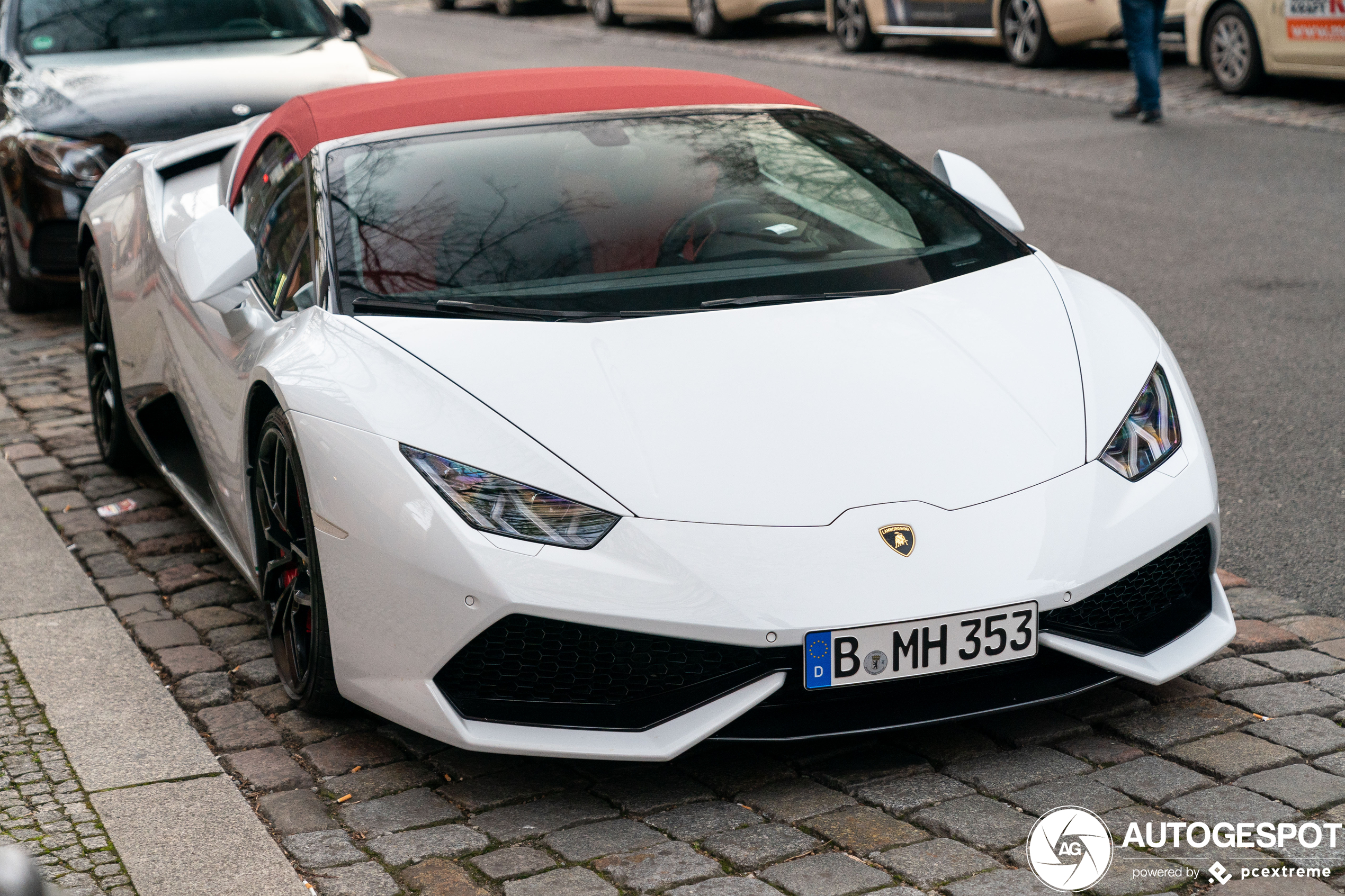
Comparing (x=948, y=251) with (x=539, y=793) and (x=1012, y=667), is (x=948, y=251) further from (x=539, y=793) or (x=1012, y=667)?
(x=539, y=793)

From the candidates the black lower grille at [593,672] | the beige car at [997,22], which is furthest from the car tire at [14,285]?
the beige car at [997,22]

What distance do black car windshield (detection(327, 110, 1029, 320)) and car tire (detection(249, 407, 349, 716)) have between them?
1.36ft

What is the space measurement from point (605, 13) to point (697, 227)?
17.8 meters

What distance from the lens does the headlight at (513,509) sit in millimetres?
3023

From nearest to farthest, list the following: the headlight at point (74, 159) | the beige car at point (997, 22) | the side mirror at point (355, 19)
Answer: the headlight at point (74, 159) < the side mirror at point (355, 19) < the beige car at point (997, 22)

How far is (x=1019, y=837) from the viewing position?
2.92 meters

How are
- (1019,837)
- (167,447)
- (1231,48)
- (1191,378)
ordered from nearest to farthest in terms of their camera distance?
(1019,837) < (167,447) < (1191,378) < (1231,48)

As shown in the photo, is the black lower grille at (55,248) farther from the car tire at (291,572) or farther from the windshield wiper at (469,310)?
the windshield wiper at (469,310)

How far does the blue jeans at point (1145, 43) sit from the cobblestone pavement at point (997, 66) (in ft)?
2.03

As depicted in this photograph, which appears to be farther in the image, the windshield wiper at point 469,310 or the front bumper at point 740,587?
the windshield wiper at point 469,310

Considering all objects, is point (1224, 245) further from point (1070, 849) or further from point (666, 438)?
point (1070, 849)

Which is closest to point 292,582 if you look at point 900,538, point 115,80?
point 900,538

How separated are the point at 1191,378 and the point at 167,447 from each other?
3.73 m

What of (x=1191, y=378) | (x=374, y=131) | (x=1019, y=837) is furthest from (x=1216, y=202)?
(x=1019, y=837)
